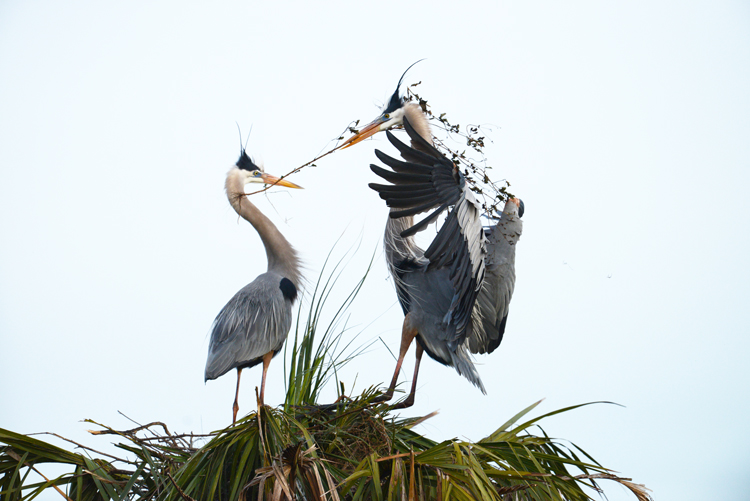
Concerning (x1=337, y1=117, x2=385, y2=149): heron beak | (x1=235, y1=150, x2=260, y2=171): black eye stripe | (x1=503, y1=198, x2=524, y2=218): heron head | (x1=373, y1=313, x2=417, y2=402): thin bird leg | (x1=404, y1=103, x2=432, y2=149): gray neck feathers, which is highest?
(x1=235, y1=150, x2=260, y2=171): black eye stripe

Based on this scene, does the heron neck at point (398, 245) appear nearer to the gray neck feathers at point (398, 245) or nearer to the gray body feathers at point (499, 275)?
the gray neck feathers at point (398, 245)

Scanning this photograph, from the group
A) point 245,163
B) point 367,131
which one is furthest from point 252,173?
point 367,131

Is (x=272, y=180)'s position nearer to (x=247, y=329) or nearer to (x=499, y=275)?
(x=247, y=329)

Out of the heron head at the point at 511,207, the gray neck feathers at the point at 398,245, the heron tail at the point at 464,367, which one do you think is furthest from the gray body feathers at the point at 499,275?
the gray neck feathers at the point at 398,245

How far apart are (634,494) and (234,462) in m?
1.29

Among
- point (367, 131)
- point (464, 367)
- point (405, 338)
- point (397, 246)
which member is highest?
point (367, 131)

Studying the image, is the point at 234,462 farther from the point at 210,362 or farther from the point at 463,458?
the point at 210,362

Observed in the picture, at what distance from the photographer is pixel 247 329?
427cm

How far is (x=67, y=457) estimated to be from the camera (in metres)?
2.40

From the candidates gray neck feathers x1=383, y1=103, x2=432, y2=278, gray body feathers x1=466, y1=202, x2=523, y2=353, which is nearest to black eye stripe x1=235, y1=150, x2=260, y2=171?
gray neck feathers x1=383, y1=103, x2=432, y2=278

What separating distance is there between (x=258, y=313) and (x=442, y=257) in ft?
6.16

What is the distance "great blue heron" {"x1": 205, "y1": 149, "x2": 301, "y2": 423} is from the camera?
423 centimetres

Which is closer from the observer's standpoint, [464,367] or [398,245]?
[464,367]

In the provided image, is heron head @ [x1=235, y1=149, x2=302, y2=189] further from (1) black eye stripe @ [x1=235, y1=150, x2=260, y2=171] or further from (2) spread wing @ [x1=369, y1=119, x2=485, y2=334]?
(2) spread wing @ [x1=369, y1=119, x2=485, y2=334]
